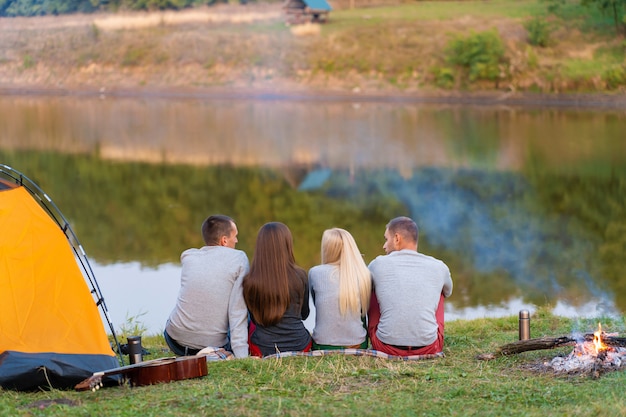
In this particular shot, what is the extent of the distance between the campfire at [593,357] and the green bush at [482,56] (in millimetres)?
39466

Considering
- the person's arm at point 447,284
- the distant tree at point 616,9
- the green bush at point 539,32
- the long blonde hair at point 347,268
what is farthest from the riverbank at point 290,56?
the long blonde hair at point 347,268

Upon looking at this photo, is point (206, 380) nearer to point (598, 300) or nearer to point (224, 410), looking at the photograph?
point (224, 410)

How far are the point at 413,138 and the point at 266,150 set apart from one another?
4986mm

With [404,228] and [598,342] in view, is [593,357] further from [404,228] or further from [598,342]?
[404,228]

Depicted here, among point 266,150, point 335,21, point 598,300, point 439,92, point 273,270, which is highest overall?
point 335,21

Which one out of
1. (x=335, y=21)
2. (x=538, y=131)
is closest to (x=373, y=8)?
(x=335, y=21)

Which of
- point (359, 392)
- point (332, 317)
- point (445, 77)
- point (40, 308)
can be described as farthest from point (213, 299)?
point (445, 77)

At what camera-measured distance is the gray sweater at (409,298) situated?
20.3 feet

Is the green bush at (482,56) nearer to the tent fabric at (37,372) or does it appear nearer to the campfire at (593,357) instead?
the campfire at (593,357)

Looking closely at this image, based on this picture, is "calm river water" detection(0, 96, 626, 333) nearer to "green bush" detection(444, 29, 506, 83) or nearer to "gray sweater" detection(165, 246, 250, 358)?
"gray sweater" detection(165, 246, 250, 358)

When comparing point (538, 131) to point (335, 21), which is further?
point (335, 21)

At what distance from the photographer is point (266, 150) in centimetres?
2808

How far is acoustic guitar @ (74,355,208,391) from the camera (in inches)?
208

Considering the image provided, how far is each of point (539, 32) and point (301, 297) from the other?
42081mm
